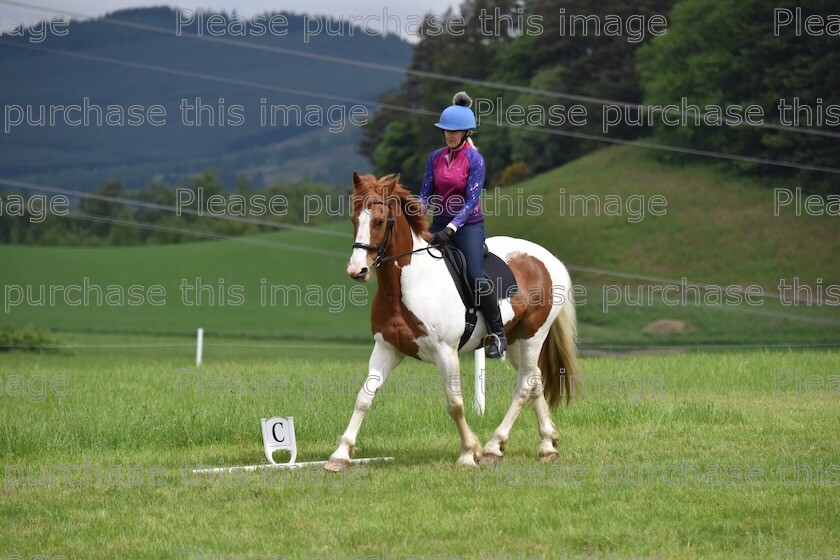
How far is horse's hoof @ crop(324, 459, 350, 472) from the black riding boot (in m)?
1.50

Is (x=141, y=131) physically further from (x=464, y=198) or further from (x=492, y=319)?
(x=492, y=319)

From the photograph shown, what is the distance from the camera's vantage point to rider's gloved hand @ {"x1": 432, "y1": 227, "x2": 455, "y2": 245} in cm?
870

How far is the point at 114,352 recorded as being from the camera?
44062mm

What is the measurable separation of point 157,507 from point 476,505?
2277 mm

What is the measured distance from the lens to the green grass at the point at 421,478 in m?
6.32

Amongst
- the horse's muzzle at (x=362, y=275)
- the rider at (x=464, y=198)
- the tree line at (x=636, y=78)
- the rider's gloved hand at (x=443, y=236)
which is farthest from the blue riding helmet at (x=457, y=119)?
the tree line at (x=636, y=78)

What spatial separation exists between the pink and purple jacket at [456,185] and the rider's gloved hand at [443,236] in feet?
0.19

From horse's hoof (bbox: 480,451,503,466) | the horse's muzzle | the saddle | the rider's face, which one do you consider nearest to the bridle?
the horse's muzzle

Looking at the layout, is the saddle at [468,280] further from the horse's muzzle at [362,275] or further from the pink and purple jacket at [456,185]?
the horse's muzzle at [362,275]

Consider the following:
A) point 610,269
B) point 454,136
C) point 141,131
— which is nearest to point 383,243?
point 454,136

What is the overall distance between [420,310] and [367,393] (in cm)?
84

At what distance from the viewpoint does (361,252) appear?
7.99 m

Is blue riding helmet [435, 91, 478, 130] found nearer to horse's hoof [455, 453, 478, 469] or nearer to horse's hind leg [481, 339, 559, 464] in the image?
horse's hind leg [481, 339, 559, 464]

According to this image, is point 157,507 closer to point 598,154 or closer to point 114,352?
point 114,352
